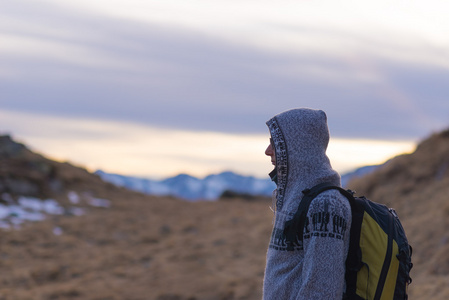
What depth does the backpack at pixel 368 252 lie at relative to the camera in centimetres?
296

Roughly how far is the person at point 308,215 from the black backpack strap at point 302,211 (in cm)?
3

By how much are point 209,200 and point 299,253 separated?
26053mm

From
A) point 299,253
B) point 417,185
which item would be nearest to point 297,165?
point 299,253

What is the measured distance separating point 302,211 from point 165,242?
1491 cm

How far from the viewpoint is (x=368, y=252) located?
9.70 feet

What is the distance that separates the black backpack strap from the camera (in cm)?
296

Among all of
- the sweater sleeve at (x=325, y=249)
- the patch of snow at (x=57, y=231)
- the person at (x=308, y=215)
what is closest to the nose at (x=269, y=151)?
the person at (x=308, y=215)

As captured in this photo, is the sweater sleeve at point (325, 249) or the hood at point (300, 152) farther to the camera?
the hood at point (300, 152)

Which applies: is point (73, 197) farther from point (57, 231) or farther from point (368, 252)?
point (368, 252)

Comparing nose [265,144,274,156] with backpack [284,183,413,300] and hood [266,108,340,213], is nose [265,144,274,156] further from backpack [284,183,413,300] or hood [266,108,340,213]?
backpack [284,183,413,300]

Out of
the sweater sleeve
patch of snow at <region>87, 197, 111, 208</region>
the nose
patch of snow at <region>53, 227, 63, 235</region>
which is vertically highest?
the nose

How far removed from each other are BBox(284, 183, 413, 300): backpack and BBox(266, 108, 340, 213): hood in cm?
13

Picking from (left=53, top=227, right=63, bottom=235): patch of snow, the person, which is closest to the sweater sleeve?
the person

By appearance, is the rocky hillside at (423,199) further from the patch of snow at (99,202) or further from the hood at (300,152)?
the patch of snow at (99,202)
